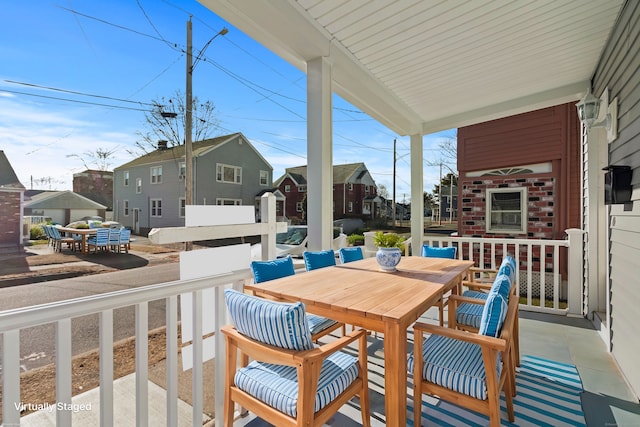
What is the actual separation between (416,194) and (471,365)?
335cm

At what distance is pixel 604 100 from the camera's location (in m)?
2.85

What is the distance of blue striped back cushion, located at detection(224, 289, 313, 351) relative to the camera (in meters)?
1.27

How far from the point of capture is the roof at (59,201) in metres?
1.32

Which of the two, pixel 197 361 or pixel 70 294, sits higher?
pixel 70 294

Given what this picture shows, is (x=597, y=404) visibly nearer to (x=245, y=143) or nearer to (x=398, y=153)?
(x=245, y=143)

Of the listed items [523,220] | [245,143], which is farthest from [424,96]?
[523,220]

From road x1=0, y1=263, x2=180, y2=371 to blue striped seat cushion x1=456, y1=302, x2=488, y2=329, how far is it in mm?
2074

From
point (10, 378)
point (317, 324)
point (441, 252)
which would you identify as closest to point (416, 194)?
point (441, 252)

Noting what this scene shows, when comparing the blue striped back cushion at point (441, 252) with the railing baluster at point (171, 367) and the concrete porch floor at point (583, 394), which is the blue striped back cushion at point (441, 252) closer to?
the concrete porch floor at point (583, 394)

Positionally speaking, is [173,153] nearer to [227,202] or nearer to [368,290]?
[227,202]

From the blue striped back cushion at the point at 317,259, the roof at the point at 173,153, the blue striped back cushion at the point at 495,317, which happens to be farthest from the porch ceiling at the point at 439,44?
the blue striped back cushion at the point at 495,317

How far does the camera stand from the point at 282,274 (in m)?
2.29

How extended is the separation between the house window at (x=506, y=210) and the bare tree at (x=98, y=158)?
6.46 metres

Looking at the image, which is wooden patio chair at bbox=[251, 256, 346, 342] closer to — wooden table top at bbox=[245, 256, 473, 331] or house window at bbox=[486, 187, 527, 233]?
wooden table top at bbox=[245, 256, 473, 331]
